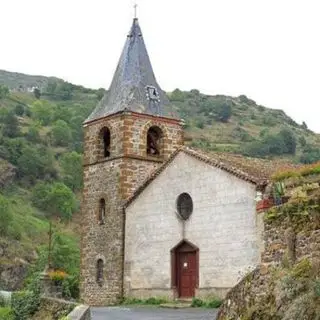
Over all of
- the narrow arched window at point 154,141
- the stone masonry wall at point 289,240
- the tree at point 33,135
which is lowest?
the stone masonry wall at point 289,240

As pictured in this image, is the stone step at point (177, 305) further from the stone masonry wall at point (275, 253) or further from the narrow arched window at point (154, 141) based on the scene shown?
the stone masonry wall at point (275, 253)

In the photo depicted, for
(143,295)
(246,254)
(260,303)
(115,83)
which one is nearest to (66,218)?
(115,83)

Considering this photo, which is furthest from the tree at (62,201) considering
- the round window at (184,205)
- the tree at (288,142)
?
the round window at (184,205)

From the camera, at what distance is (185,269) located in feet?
90.7

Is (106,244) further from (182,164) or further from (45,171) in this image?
(45,171)

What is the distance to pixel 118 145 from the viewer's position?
31453 mm

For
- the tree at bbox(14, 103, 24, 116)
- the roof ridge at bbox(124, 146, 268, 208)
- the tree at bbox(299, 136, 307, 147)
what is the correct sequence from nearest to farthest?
the roof ridge at bbox(124, 146, 268, 208) < the tree at bbox(299, 136, 307, 147) < the tree at bbox(14, 103, 24, 116)

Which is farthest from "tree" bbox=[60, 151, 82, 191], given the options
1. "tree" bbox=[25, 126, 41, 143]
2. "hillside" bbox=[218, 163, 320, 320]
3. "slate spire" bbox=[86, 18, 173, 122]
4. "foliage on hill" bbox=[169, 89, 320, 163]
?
"hillside" bbox=[218, 163, 320, 320]

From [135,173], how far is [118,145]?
1.36 m

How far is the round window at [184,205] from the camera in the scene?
27828 mm

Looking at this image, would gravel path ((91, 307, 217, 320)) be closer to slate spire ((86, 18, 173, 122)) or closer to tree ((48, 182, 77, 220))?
slate spire ((86, 18, 173, 122))

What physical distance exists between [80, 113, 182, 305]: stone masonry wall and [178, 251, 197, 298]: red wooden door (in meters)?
3.12

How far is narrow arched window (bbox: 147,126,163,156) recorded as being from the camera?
1284 inches

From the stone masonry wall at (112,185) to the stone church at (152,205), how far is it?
41 mm
